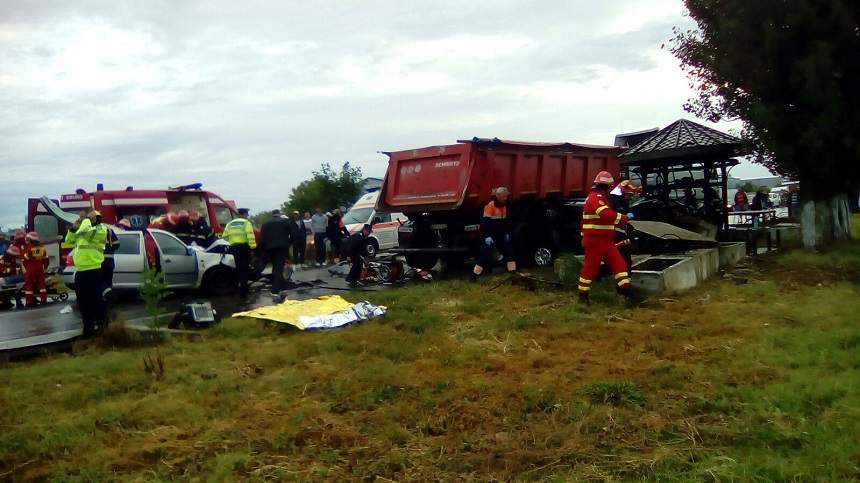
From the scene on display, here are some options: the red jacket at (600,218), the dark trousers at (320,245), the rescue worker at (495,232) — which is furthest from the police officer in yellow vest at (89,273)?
the dark trousers at (320,245)

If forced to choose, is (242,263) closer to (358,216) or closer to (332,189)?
(358,216)

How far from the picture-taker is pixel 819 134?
1253 cm

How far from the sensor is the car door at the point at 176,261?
13.0m

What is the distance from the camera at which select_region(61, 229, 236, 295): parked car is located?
1271 cm

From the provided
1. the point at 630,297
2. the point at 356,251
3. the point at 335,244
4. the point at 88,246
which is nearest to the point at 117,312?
the point at 88,246

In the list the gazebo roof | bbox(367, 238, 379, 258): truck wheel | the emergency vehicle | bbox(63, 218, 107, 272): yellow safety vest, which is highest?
the gazebo roof

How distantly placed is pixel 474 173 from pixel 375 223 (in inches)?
312

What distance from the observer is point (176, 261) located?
13.1 m

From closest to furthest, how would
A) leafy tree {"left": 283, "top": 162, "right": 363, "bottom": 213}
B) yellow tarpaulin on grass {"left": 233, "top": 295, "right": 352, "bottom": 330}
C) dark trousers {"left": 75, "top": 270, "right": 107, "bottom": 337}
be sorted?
yellow tarpaulin on grass {"left": 233, "top": 295, "right": 352, "bottom": 330} → dark trousers {"left": 75, "top": 270, "right": 107, "bottom": 337} → leafy tree {"left": 283, "top": 162, "right": 363, "bottom": 213}

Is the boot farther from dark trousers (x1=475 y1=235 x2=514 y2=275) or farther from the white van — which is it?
the white van

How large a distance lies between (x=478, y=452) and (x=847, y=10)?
11359 millimetres

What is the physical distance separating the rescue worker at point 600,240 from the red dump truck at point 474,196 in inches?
168

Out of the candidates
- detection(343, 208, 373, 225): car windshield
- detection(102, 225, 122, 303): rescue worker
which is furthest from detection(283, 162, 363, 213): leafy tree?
detection(102, 225, 122, 303): rescue worker

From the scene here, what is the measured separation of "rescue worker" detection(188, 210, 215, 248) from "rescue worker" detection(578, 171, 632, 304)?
874cm
